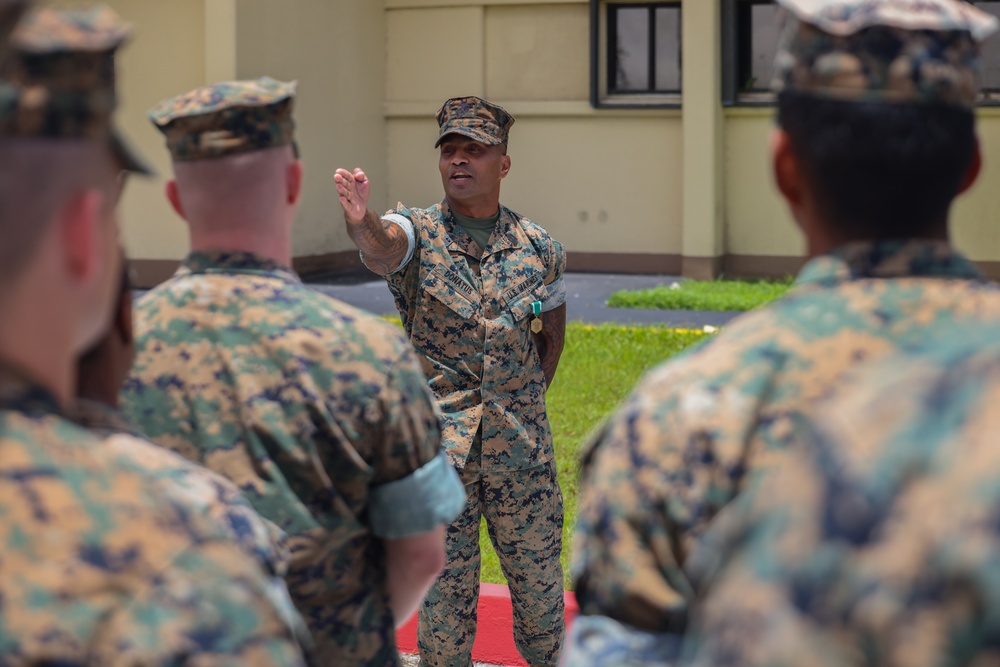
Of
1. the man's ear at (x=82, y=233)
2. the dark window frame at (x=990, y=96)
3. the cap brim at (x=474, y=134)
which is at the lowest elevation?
the man's ear at (x=82, y=233)

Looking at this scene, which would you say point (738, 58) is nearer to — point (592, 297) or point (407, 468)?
point (592, 297)

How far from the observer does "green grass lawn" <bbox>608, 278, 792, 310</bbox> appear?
13.9 m

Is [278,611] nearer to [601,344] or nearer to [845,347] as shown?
[845,347]

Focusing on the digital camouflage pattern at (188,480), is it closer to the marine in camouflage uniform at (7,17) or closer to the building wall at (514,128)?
the marine in camouflage uniform at (7,17)

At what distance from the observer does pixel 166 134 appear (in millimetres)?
2795

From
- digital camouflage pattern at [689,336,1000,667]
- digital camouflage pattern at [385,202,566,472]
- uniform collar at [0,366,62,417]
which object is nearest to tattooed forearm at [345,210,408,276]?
digital camouflage pattern at [385,202,566,472]

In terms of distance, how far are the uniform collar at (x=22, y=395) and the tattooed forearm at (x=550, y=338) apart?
12.5ft

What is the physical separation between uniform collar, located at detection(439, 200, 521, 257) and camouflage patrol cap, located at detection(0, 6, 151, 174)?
3.51 metres

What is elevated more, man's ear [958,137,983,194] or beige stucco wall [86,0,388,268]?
beige stucco wall [86,0,388,268]

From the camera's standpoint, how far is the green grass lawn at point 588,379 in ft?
24.0

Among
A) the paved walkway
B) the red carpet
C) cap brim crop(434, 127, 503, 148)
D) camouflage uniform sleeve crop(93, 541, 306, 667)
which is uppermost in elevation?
cap brim crop(434, 127, 503, 148)

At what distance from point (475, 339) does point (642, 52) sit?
12272 mm

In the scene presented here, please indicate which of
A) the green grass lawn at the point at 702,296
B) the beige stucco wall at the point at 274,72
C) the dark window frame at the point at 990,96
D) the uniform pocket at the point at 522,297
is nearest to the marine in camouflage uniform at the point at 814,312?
the uniform pocket at the point at 522,297

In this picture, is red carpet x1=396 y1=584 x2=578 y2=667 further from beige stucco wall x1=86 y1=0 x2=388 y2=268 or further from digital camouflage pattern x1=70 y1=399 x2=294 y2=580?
beige stucco wall x1=86 y1=0 x2=388 y2=268
